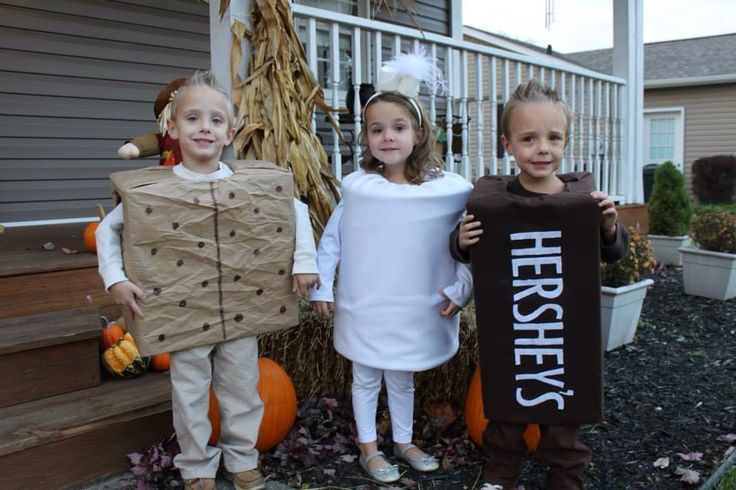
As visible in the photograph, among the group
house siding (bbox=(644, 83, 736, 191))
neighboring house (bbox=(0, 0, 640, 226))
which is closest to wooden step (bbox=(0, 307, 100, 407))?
neighboring house (bbox=(0, 0, 640, 226))

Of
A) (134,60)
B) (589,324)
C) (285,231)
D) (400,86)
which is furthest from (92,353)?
(134,60)

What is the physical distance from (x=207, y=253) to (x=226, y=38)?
4.33 ft

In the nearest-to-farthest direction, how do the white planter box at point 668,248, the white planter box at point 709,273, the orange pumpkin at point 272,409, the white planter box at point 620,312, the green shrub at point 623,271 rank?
the orange pumpkin at point 272,409, the white planter box at point 620,312, the green shrub at point 623,271, the white planter box at point 709,273, the white planter box at point 668,248

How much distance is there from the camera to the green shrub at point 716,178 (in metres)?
16.3

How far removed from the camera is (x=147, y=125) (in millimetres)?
5816

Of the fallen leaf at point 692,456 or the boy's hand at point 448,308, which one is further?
the fallen leaf at point 692,456

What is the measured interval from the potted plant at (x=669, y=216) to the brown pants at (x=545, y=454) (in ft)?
19.8

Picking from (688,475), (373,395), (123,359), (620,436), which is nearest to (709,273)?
(620,436)

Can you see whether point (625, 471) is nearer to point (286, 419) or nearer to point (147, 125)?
point (286, 419)

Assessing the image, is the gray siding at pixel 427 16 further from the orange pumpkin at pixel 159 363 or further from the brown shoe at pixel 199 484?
the brown shoe at pixel 199 484

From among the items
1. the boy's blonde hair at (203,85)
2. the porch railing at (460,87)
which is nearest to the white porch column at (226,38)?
the porch railing at (460,87)

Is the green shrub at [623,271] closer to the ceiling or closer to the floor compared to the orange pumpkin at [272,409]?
closer to the ceiling

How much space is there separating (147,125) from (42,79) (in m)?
0.93

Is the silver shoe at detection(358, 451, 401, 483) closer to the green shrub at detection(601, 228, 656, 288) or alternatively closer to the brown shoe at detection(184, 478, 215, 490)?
the brown shoe at detection(184, 478, 215, 490)
